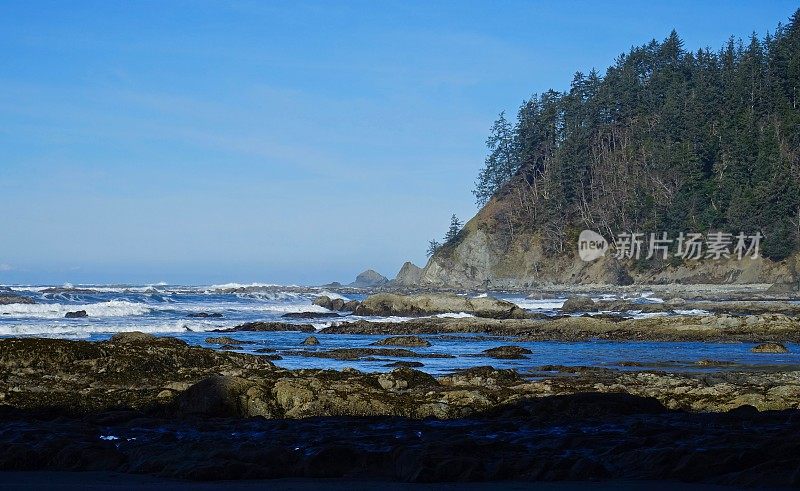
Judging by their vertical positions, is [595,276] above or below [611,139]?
below

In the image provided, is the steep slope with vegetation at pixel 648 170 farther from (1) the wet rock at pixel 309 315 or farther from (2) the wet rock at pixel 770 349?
(2) the wet rock at pixel 770 349

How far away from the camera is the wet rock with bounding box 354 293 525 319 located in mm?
47531

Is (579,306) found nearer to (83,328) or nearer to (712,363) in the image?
(83,328)

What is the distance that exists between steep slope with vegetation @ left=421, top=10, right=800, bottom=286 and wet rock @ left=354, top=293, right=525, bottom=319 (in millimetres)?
36158

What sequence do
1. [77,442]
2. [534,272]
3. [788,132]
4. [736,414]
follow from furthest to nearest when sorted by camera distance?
[534,272] → [788,132] → [736,414] → [77,442]

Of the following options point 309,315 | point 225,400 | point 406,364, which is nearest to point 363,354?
point 406,364

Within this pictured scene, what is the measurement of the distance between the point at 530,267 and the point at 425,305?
49.1 meters

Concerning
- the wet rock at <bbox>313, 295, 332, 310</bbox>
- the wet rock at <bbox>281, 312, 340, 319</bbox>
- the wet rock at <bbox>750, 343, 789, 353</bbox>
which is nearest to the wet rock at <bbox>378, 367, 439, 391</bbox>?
the wet rock at <bbox>750, 343, 789, 353</bbox>

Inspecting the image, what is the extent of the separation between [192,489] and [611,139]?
100 metres

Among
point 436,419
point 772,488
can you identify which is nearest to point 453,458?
point 772,488

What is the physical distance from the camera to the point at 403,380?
1611 cm

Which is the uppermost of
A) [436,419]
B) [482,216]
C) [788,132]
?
[788,132]

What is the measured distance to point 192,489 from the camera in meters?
8.03

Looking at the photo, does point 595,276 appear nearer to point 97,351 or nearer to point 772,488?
point 97,351
